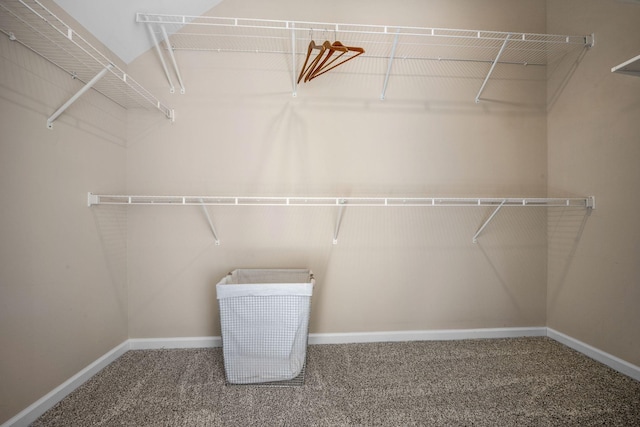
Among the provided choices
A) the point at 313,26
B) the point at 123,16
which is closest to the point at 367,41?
the point at 313,26

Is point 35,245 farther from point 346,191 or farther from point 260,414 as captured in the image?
point 346,191

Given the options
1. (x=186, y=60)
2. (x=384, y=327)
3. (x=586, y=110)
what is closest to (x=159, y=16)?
(x=186, y=60)

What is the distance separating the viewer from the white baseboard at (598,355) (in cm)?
176

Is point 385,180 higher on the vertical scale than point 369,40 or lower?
lower

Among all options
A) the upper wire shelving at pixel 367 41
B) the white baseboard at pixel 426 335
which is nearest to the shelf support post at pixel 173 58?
the upper wire shelving at pixel 367 41

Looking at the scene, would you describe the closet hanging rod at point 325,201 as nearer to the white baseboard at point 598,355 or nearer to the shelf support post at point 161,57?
the shelf support post at point 161,57

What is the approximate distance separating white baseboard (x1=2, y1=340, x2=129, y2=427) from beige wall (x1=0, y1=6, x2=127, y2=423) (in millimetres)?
25

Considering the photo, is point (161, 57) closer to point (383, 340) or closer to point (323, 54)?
point (323, 54)

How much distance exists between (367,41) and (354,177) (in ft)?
3.10

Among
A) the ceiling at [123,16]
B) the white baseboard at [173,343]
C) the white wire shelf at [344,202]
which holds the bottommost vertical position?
the white baseboard at [173,343]

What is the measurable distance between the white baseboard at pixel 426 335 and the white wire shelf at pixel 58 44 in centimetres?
189

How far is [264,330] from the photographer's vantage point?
66.2 inches

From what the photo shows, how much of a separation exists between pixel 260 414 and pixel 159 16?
225 centimetres

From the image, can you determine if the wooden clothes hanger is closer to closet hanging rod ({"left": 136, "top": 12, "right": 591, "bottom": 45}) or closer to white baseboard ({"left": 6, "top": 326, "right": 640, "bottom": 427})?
closet hanging rod ({"left": 136, "top": 12, "right": 591, "bottom": 45})
